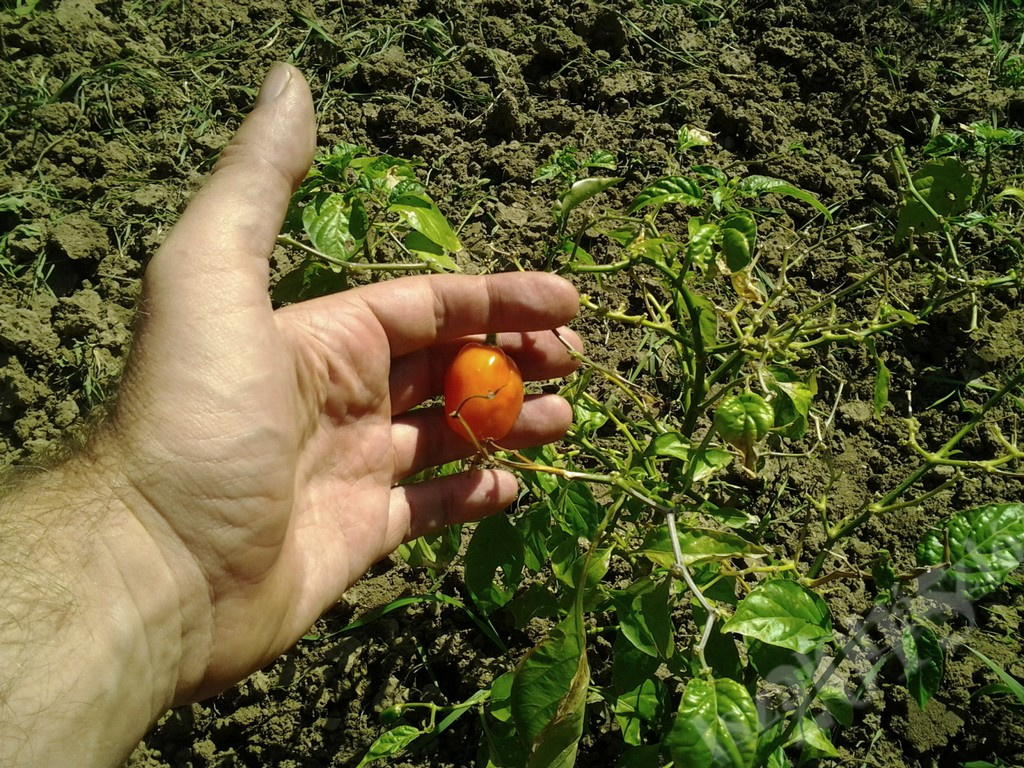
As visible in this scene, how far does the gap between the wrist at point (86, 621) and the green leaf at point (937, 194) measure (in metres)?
1.60

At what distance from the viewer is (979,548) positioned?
1276 mm

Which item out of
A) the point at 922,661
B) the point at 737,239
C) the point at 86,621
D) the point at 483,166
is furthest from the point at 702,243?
the point at 483,166

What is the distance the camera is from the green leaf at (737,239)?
150 centimetres

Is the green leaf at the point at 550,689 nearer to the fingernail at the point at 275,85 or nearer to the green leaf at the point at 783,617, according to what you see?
the green leaf at the point at 783,617

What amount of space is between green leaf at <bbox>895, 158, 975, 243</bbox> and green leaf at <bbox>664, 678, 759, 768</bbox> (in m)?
1.07

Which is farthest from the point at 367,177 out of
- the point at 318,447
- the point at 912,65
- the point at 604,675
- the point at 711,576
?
the point at 912,65

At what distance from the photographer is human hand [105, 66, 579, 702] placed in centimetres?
157

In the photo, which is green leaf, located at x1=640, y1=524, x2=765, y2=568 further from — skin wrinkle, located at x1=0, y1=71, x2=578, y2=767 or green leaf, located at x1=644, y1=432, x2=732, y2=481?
skin wrinkle, located at x1=0, y1=71, x2=578, y2=767

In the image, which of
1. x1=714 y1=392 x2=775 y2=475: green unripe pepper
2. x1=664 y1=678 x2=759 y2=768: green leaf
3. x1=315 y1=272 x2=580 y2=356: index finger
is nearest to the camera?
x1=664 y1=678 x2=759 y2=768: green leaf

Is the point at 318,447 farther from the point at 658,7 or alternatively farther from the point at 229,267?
the point at 658,7

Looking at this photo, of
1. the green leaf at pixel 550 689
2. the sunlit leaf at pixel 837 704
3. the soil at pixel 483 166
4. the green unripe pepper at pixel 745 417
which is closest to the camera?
the green leaf at pixel 550 689

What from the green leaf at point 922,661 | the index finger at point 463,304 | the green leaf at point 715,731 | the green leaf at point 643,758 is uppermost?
the index finger at point 463,304

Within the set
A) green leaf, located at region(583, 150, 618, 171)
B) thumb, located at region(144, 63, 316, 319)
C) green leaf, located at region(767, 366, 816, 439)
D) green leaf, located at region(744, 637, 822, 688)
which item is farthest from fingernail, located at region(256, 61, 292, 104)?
green leaf, located at region(744, 637, 822, 688)

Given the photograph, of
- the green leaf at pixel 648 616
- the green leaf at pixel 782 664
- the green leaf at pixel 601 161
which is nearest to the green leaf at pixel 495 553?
the green leaf at pixel 648 616
